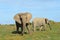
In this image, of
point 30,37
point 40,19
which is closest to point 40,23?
point 40,19

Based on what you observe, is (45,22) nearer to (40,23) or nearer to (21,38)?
(40,23)

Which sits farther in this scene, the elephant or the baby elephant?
the baby elephant

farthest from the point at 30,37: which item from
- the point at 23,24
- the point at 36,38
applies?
the point at 23,24

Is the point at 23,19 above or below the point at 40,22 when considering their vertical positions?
above

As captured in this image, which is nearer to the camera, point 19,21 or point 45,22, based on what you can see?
point 19,21

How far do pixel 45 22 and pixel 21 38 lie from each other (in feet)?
31.1

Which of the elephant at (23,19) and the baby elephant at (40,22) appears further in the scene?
the baby elephant at (40,22)

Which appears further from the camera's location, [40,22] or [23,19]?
[40,22]

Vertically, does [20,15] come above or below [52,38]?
above

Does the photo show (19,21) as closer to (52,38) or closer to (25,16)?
(25,16)

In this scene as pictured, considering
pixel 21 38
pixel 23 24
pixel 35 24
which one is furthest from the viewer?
pixel 35 24

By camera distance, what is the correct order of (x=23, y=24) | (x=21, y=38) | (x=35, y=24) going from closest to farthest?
(x=21, y=38), (x=23, y=24), (x=35, y=24)

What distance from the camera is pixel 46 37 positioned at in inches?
792

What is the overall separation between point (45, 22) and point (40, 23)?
0.97m
